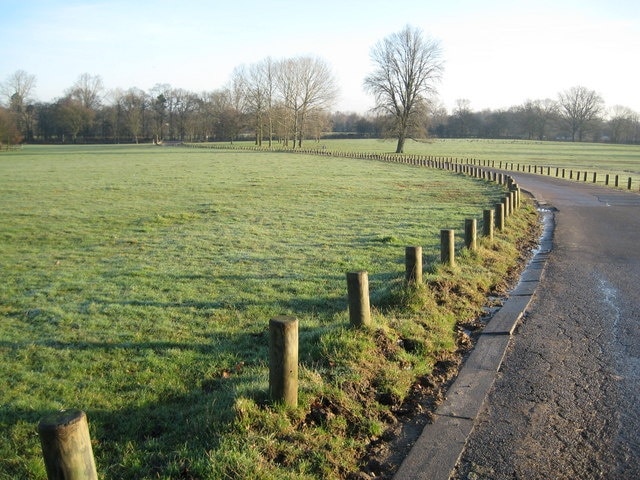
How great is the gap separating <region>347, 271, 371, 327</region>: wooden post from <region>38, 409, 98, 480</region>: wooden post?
3.25 m

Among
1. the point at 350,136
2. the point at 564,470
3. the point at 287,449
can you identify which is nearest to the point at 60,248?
the point at 287,449

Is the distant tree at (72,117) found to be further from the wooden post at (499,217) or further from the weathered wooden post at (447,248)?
the weathered wooden post at (447,248)

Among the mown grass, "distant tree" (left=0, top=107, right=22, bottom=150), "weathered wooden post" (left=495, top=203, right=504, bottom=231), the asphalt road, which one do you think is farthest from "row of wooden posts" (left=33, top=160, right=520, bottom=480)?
"distant tree" (left=0, top=107, right=22, bottom=150)

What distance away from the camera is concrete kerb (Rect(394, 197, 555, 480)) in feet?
12.7

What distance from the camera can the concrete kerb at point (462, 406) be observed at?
12.7 feet

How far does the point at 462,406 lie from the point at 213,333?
297 cm

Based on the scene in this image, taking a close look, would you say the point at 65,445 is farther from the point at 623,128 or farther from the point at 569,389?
the point at 623,128

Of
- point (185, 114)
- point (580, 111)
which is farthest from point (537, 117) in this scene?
point (185, 114)

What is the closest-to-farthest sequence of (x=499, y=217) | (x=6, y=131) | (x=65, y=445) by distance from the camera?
(x=65, y=445) → (x=499, y=217) → (x=6, y=131)

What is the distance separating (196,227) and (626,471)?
12134 mm

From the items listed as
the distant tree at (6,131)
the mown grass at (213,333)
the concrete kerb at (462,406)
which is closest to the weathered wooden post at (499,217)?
the mown grass at (213,333)

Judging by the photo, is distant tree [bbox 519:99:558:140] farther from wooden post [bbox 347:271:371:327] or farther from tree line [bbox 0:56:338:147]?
wooden post [bbox 347:271:371:327]

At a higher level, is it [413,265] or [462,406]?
[413,265]

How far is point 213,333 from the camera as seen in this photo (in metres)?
6.39
